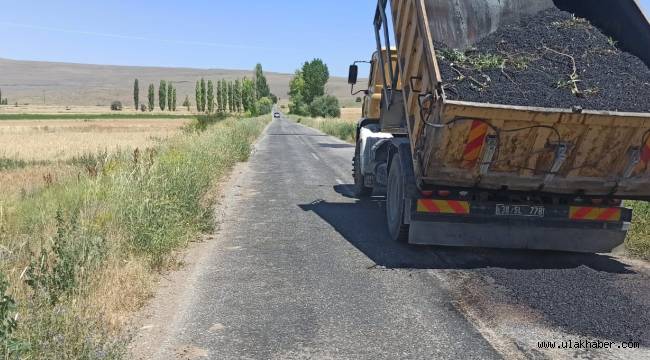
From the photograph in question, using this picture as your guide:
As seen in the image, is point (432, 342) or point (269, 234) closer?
point (432, 342)

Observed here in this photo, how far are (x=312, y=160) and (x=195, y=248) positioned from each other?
1380 centimetres

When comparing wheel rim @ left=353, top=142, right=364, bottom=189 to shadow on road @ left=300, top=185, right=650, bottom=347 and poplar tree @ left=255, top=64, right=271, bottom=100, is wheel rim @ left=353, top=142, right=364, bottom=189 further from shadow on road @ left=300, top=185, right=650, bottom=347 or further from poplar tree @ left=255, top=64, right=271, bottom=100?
poplar tree @ left=255, top=64, right=271, bottom=100

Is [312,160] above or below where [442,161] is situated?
below

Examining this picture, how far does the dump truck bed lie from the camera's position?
5527mm

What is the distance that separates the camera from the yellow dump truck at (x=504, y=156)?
5625 millimetres

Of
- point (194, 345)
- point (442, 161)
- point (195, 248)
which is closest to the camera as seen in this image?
point (194, 345)

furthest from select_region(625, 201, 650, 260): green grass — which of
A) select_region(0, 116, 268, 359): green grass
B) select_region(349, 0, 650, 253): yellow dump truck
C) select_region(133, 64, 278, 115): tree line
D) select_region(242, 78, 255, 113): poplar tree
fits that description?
select_region(242, 78, 255, 113): poplar tree

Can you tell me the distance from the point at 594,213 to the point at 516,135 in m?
1.70

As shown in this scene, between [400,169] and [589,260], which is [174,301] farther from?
[589,260]

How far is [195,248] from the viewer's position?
23.4ft

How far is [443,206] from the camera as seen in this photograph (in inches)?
259

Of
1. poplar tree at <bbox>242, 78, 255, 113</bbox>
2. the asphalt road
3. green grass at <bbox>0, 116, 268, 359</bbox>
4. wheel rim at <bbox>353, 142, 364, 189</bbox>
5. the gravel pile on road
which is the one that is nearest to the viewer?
green grass at <bbox>0, 116, 268, 359</bbox>

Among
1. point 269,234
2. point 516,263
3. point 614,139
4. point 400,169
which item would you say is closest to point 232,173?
point 269,234

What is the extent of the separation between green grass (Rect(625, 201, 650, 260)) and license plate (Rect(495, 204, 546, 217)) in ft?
5.48
